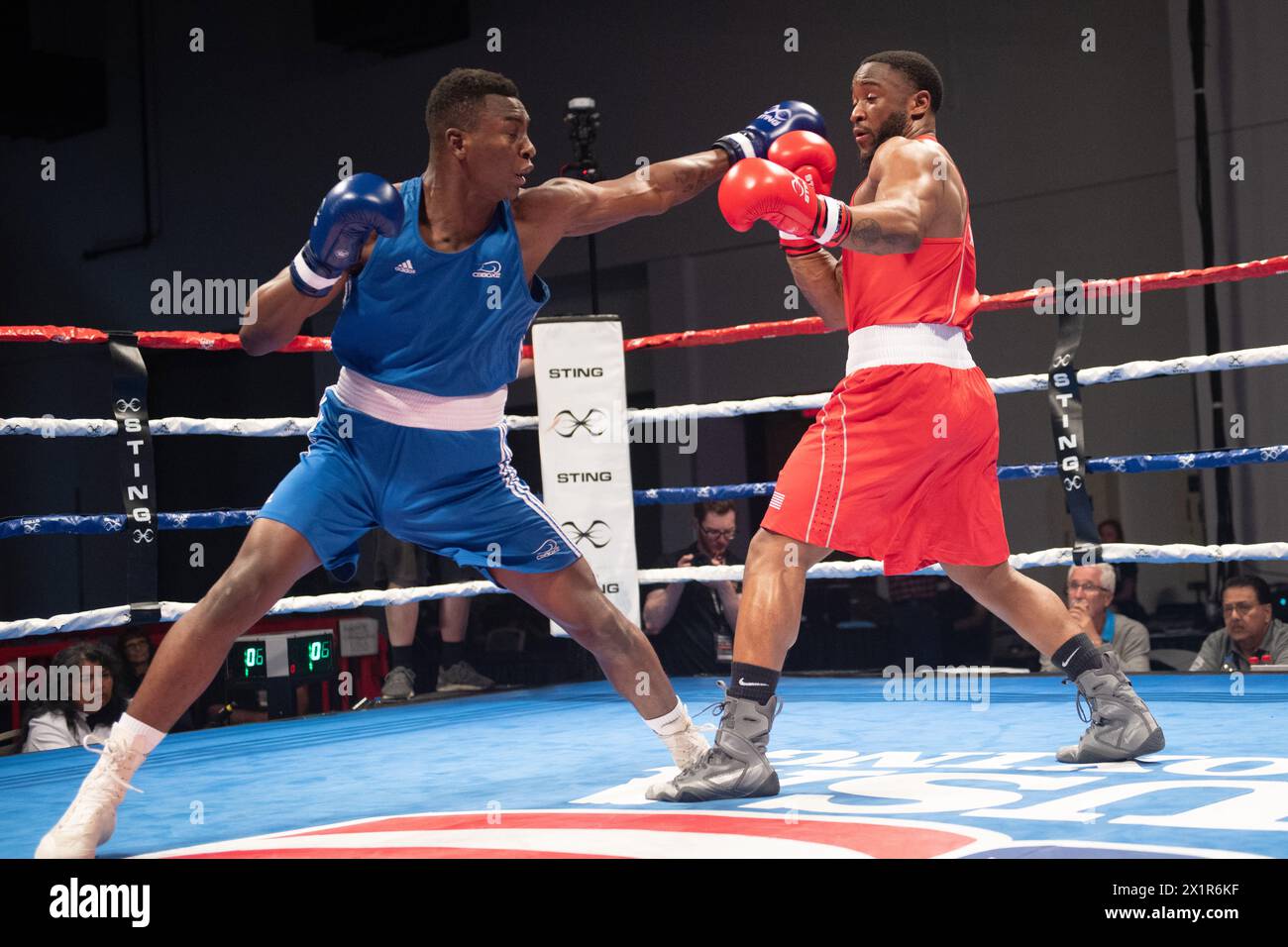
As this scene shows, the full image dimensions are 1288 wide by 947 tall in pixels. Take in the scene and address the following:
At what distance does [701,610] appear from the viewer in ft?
19.3

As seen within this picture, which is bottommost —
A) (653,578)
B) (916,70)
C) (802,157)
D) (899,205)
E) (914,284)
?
(653,578)

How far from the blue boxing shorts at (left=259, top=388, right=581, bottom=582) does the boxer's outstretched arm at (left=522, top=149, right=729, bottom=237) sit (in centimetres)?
38

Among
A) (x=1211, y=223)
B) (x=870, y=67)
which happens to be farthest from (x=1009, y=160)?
(x=870, y=67)

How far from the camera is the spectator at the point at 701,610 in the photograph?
499cm

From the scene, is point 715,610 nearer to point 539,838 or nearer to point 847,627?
point 847,627

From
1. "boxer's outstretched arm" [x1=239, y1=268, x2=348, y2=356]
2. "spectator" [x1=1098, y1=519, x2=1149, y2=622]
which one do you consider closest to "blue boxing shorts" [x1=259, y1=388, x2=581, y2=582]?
"boxer's outstretched arm" [x1=239, y1=268, x2=348, y2=356]

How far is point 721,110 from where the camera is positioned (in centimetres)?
781

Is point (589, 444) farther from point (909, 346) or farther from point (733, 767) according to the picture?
point (733, 767)

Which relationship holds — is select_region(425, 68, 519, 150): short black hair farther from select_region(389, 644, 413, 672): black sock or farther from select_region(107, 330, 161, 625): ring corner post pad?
select_region(389, 644, 413, 672): black sock

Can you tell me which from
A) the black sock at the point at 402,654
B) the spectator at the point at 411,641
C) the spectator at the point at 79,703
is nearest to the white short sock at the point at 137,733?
the spectator at the point at 79,703

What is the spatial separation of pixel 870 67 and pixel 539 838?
4.87ft

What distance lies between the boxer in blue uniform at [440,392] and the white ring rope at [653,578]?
76 cm

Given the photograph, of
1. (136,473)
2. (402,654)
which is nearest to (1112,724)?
(136,473)

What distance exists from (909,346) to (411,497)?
0.88m
